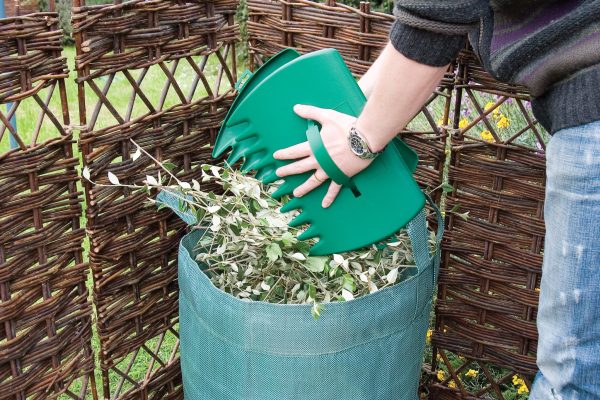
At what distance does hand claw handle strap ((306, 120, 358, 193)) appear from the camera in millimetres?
1437

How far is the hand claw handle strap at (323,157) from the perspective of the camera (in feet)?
4.71

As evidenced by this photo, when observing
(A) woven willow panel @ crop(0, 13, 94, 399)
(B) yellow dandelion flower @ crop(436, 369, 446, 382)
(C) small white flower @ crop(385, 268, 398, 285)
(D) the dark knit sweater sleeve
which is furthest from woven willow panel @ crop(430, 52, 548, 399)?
(A) woven willow panel @ crop(0, 13, 94, 399)

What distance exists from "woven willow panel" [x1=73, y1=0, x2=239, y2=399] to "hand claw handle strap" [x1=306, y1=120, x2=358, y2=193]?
0.52m

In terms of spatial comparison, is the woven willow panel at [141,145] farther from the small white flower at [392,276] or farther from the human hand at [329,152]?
the small white flower at [392,276]

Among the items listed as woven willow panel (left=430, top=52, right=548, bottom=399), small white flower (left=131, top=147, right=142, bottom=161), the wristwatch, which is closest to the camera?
the wristwatch

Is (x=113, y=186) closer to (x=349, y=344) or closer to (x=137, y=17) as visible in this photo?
(x=137, y=17)

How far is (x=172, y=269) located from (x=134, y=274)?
0.46 ft

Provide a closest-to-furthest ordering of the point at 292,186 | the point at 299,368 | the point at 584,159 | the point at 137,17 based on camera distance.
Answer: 1. the point at 584,159
2. the point at 292,186
3. the point at 299,368
4. the point at 137,17

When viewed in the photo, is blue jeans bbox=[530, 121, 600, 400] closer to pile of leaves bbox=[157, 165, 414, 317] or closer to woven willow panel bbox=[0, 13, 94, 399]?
pile of leaves bbox=[157, 165, 414, 317]

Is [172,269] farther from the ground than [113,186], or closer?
closer

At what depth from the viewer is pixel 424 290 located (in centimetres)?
175

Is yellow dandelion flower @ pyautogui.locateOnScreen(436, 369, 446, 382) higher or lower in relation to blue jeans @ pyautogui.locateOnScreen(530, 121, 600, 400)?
lower

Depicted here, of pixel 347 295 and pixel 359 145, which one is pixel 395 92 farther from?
pixel 347 295

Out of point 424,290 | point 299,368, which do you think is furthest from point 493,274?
point 299,368
